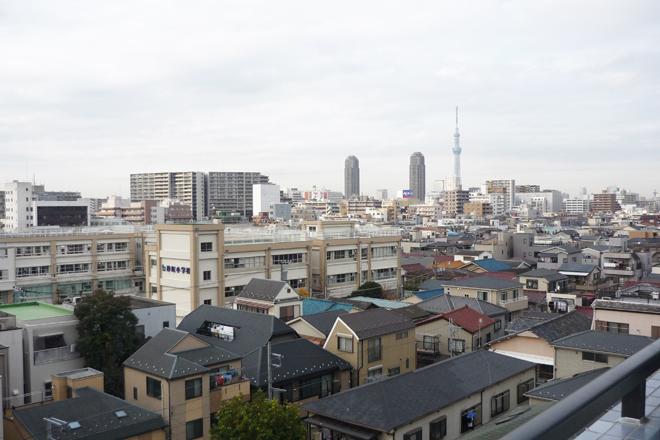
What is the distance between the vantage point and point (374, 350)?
16.0 meters

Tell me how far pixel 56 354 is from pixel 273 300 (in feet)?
28.0

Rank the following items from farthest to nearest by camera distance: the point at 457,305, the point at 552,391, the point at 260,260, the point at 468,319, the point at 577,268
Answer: the point at 577,268, the point at 260,260, the point at 457,305, the point at 468,319, the point at 552,391

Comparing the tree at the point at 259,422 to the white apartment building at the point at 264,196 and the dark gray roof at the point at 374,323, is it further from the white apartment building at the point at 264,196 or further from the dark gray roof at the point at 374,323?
the white apartment building at the point at 264,196

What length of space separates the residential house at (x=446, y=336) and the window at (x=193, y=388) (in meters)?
8.47

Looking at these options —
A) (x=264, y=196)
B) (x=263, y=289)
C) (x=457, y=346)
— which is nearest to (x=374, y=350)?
(x=457, y=346)

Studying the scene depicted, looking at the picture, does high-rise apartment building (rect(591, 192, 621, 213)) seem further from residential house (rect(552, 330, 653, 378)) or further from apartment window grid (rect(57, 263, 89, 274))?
residential house (rect(552, 330, 653, 378))

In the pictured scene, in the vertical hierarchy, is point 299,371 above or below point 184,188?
below

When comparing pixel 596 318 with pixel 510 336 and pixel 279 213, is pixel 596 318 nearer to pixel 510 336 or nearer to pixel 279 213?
pixel 510 336

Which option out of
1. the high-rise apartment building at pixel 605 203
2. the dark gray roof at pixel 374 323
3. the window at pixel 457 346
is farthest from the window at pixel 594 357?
the high-rise apartment building at pixel 605 203

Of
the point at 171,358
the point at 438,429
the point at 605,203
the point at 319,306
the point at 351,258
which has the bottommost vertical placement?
the point at 438,429

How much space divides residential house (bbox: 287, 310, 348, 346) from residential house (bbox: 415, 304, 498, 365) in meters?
3.02

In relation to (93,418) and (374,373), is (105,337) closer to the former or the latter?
(93,418)

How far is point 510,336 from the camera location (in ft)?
52.4

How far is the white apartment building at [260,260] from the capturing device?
2623 cm
